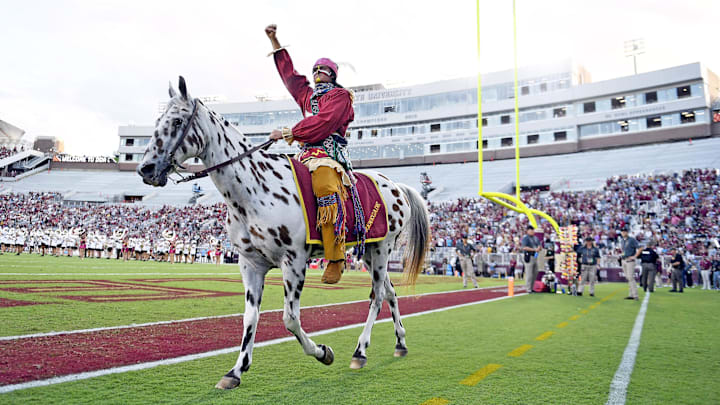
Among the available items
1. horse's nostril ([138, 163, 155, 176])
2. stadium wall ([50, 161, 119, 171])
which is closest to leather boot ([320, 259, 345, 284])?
horse's nostril ([138, 163, 155, 176])

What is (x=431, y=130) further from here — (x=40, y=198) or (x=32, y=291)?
(x=32, y=291)

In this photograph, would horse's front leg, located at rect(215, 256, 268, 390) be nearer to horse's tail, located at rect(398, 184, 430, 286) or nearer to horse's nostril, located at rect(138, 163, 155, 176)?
horse's nostril, located at rect(138, 163, 155, 176)

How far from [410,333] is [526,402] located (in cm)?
306

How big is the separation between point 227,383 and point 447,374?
1789 mm

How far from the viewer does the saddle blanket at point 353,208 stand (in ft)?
12.3

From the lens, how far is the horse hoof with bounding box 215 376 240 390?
3273mm

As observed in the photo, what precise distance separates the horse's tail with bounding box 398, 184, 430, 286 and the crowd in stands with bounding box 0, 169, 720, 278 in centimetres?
1109

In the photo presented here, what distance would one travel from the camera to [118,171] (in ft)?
201

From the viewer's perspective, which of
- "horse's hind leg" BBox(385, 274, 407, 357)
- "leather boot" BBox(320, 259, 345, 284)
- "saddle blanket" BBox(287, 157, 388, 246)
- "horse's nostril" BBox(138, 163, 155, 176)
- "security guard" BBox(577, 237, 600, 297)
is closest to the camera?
"horse's nostril" BBox(138, 163, 155, 176)

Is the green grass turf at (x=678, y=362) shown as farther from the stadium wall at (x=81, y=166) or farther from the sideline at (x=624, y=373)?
the stadium wall at (x=81, y=166)

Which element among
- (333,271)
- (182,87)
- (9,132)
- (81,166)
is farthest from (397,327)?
(9,132)

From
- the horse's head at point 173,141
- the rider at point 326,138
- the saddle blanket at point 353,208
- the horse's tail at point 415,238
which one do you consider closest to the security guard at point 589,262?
the horse's tail at point 415,238

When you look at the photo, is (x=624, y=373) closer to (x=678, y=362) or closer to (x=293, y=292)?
(x=678, y=362)

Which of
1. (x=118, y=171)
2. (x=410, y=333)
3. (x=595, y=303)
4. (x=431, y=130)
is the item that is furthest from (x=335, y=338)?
(x=118, y=171)
